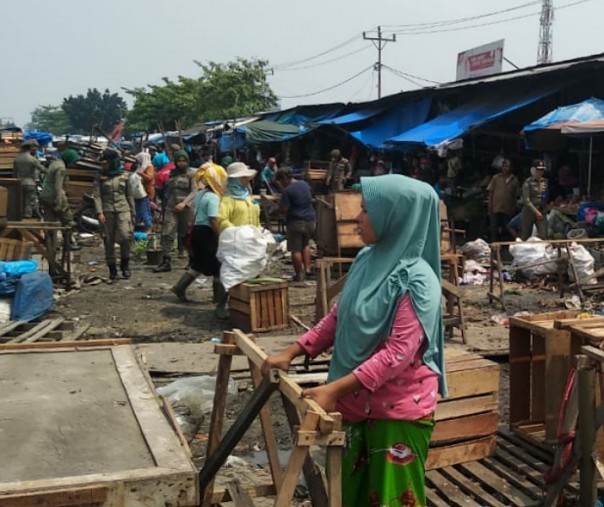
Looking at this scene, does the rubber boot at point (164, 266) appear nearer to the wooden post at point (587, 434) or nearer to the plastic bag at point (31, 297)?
the plastic bag at point (31, 297)

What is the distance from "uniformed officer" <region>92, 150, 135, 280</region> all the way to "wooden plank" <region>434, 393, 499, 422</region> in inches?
278

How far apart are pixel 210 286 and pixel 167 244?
166 centimetres

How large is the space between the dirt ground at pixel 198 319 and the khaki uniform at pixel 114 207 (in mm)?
656

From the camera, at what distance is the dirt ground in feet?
18.0

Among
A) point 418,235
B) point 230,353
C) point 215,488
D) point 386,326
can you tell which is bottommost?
point 215,488

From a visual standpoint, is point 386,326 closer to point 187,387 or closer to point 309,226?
point 187,387

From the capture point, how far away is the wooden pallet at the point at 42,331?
7.01 m

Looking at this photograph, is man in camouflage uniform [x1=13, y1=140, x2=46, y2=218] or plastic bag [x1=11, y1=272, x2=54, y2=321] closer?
plastic bag [x1=11, y1=272, x2=54, y2=321]

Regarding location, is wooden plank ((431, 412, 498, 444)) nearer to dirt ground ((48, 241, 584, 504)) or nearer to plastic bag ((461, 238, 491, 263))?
dirt ground ((48, 241, 584, 504))

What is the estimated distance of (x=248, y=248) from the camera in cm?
796

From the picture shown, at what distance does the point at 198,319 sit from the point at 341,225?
2.51m

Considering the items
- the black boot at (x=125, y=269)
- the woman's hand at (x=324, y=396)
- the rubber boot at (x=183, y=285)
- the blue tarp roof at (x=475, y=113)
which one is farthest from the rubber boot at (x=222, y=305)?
the blue tarp roof at (x=475, y=113)

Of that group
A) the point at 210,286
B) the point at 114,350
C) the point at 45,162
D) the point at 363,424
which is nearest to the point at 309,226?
the point at 210,286

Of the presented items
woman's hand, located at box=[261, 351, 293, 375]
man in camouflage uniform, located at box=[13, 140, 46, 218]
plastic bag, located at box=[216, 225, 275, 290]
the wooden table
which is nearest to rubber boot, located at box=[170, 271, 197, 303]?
plastic bag, located at box=[216, 225, 275, 290]
